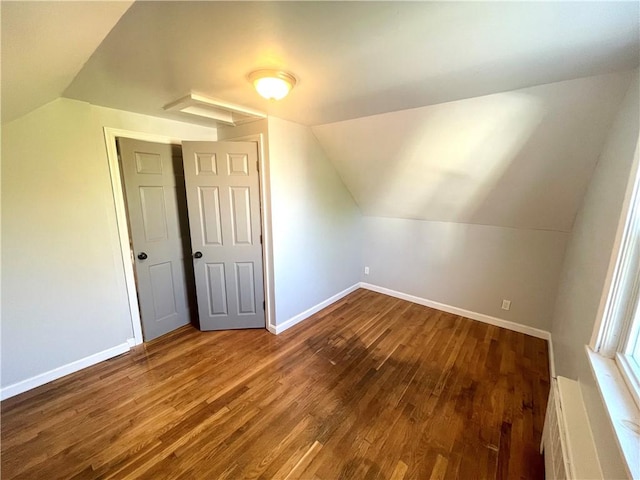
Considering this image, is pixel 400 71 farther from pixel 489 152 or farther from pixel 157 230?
pixel 157 230

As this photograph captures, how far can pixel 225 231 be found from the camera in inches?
109

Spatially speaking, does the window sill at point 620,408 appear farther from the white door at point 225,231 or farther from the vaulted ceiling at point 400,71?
the white door at point 225,231

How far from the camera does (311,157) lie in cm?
→ 295

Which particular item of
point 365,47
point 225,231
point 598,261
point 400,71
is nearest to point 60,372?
point 225,231

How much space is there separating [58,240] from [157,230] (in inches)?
29.0

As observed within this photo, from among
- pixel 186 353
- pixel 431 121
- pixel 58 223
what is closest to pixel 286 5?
pixel 431 121

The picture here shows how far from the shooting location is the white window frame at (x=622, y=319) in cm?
102

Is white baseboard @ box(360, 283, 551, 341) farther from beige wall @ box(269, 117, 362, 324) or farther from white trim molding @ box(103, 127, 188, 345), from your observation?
white trim molding @ box(103, 127, 188, 345)

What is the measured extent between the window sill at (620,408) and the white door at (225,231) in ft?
8.40

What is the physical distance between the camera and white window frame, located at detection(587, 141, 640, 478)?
3.34ft

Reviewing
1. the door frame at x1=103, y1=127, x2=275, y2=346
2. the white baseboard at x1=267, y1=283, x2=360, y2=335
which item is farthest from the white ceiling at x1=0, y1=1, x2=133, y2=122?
the white baseboard at x1=267, y1=283, x2=360, y2=335

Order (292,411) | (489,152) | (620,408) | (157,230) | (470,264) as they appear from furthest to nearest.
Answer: (470,264) → (157,230) → (489,152) → (292,411) → (620,408)

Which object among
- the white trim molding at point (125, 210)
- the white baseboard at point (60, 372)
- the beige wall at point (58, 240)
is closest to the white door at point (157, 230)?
the white trim molding at point (125, 210)

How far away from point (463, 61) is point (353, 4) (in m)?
0.76
